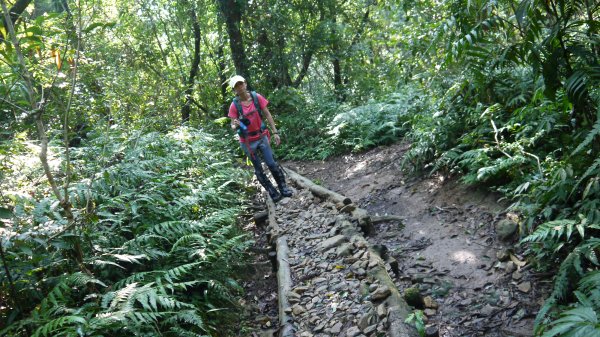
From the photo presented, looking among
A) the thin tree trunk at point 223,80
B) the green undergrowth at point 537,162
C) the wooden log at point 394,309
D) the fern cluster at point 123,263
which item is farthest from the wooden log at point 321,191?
the thin tree trunk at point 223,80

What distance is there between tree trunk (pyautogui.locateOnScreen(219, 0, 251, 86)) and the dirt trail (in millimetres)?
8347

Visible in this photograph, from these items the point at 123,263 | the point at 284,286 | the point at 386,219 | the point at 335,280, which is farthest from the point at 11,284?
the point at 386,219

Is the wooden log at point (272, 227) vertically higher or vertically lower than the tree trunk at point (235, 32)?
lower

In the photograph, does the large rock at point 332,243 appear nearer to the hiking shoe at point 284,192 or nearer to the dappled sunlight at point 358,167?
the hiking shoe at point 284,192

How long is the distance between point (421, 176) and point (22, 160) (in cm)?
584

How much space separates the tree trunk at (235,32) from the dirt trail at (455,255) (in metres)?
8.35

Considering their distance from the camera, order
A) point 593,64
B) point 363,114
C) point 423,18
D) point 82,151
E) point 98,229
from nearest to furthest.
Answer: point 593,64
point 98,229
point 82,151
point 423,18
point 363,114

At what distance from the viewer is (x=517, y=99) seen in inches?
219

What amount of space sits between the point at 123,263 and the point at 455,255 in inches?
137

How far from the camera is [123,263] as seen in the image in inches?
174

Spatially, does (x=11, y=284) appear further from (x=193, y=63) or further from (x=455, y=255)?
(x=193, y=63)

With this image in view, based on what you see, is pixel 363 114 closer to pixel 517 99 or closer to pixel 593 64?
pixel 517 99

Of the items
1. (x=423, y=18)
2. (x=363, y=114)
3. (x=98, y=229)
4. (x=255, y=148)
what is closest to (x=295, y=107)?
(x=363, y=114)

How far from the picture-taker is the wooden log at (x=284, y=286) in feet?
12.1
